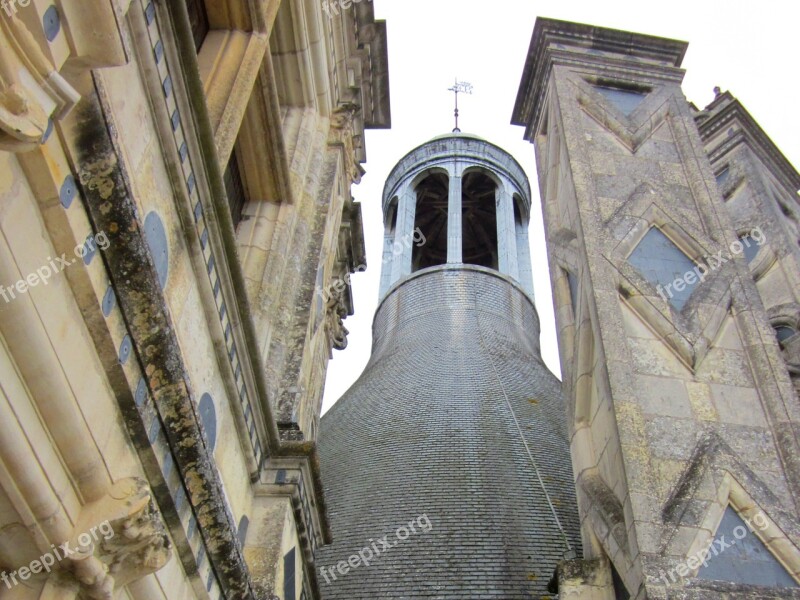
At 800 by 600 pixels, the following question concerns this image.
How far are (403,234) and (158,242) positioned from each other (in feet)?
65.1

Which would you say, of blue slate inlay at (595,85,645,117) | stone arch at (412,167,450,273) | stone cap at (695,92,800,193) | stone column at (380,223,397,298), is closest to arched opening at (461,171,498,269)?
stone arch at (412,167,450,273)

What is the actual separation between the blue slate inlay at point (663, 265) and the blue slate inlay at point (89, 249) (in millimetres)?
4217

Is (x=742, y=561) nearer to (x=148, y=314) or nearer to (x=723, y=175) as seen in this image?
(x=148, y=314)

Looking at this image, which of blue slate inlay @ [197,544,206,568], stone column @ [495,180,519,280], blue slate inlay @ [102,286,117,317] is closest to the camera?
blue slate inlay @ [102,286,117,317]

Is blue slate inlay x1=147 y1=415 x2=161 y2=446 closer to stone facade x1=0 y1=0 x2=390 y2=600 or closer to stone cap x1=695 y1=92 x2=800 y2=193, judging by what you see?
stone facade x1=0 y1=0 x2=390 y2=600

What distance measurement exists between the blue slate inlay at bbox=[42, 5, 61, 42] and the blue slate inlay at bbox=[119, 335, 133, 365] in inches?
41.7

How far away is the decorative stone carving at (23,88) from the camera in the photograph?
2109 mm

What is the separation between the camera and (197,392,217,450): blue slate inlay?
4186 mm

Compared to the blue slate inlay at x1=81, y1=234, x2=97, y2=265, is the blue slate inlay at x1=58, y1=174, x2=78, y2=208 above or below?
above

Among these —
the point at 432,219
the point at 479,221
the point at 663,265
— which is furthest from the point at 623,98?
the point at 479,221

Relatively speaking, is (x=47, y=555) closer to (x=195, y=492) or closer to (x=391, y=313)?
(x=195, y=492)

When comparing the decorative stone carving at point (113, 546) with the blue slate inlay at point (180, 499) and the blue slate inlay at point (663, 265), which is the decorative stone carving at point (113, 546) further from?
the blue slate inlay at point (663, 265)

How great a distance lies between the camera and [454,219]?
897 inches

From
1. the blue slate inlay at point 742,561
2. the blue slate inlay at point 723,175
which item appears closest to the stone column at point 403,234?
the blue slate inlay at point 723,175
